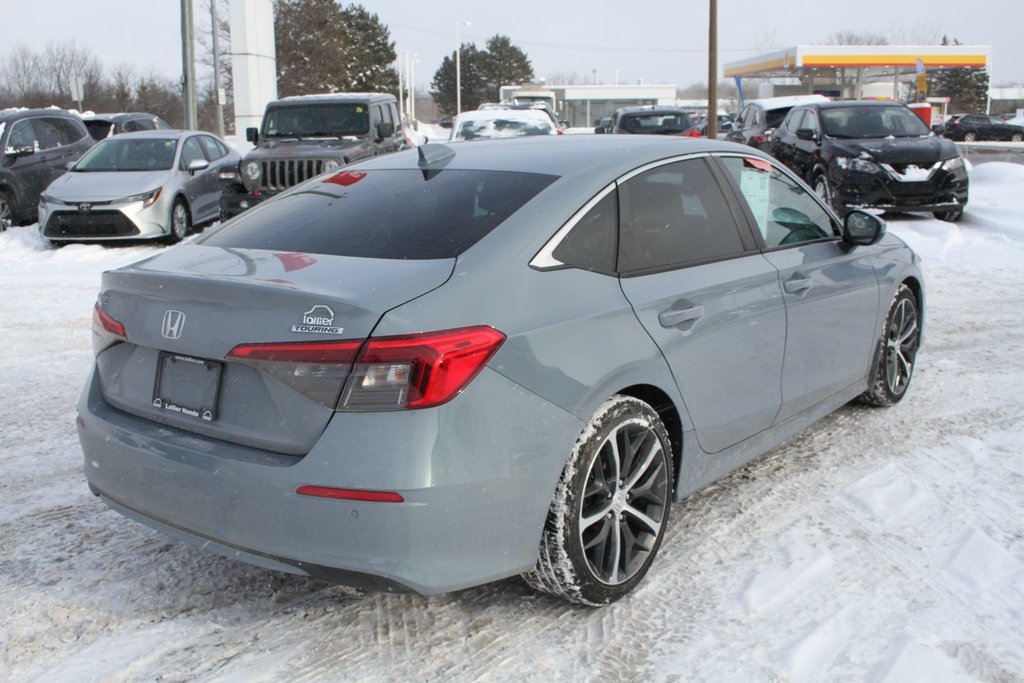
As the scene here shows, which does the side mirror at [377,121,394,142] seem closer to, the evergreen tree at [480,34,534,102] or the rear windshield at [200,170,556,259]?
the rear windshield at [200,170,556,259]

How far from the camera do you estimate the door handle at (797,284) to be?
4.32 meters

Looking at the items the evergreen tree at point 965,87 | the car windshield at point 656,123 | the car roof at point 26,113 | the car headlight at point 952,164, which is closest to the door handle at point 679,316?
the car headlight at point 952,164

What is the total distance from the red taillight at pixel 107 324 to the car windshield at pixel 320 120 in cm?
1147

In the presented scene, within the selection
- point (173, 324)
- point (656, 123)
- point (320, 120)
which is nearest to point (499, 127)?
point (320, 120)

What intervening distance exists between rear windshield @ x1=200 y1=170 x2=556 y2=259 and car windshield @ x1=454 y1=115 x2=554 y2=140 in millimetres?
12560

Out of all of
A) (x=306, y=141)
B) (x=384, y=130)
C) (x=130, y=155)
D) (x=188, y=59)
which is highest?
(x=188, y=59)

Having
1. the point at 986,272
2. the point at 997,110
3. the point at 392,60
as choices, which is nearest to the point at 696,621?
the point at 986,272

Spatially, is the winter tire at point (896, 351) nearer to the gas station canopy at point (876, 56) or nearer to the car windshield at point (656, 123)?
the car windshield at point (656, 123)

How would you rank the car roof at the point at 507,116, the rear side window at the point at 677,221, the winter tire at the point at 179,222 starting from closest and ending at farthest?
the rear side window at the point at 677,221, the winter tire at the point at 179,222, the car roof at the point at 507,116

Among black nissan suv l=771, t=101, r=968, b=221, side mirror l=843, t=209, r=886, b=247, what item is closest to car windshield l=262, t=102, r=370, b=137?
black nissan suv l=771, t=101, r=968, b=221

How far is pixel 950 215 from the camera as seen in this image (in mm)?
14031

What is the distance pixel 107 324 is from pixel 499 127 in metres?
13.8

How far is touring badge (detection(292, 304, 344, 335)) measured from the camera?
9.25 ft

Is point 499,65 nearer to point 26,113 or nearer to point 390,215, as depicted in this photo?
point 26,113
